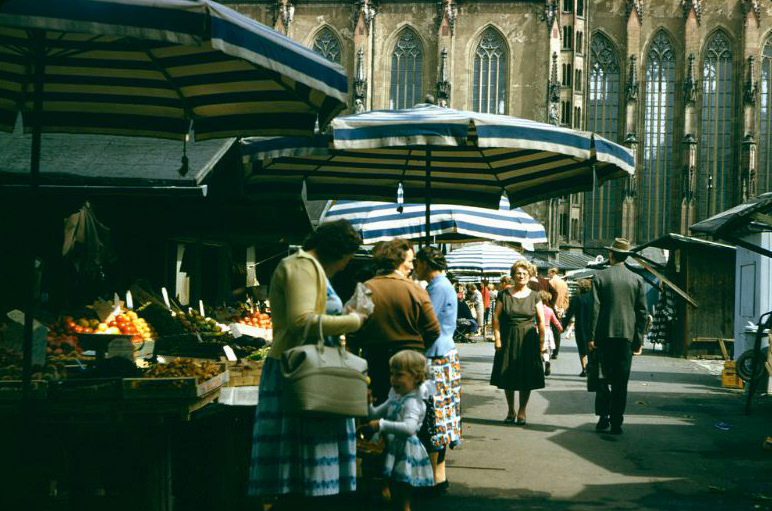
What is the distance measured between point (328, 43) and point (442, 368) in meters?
49.1

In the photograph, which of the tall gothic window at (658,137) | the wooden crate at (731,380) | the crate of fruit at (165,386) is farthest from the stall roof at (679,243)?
the tall gothic window at (658,137)

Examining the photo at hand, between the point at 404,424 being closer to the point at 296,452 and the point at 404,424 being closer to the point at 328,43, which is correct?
the point at 296,452

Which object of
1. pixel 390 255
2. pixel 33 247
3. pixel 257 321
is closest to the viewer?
pixel 33 247

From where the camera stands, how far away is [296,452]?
177 inches

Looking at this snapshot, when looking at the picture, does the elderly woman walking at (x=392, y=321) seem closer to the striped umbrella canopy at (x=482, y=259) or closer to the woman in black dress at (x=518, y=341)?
the woman in black dress at (x=518, y=341)

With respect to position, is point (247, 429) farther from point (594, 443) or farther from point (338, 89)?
point (594, 443)

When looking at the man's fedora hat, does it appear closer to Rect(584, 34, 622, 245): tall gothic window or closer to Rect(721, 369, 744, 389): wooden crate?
Rect(721, 369, 744, 389): wooden crate

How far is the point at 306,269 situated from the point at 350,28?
50.9 meters

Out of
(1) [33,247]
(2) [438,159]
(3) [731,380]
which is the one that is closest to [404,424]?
(1) [33,247]

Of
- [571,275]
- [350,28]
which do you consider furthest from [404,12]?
[571,275]

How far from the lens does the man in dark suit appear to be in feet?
32.0

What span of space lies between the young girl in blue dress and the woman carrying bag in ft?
2.74

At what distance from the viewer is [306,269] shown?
4.47m

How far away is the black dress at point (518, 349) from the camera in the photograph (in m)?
10.2
